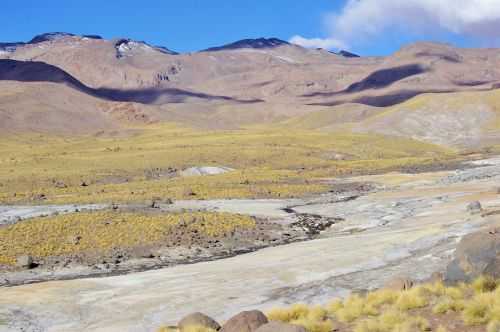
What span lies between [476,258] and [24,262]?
953 inches

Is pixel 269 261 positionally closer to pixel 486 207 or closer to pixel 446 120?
pixel 486 207

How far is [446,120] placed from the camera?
163625 millimetres

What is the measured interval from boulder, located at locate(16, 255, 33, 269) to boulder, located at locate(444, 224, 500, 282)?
75.3 feet

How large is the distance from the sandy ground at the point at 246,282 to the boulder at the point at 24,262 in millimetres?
5807

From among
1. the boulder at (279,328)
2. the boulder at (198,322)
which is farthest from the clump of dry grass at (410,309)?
the boulder at (198,322)

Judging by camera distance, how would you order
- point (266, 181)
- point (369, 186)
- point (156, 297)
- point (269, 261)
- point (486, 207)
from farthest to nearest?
point (266, 181), point (369, 186), point (486, 207), point (269, 261), point (156, 297)

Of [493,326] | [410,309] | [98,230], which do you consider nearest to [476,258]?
[410,309]

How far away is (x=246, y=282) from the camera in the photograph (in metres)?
28.2

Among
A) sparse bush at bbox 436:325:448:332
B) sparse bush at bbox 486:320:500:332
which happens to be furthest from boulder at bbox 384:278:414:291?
sparse bush at bbox 486:320:500:332

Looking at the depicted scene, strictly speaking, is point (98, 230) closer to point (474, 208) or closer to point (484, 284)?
point (474, 208)

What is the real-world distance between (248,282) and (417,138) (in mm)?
135094

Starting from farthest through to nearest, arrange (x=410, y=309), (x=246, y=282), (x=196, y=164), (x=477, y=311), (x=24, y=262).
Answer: (x=196, y=164), (x=24, y=262), (x=246, y=282), (x=410, y=309), (x=477, y=311)

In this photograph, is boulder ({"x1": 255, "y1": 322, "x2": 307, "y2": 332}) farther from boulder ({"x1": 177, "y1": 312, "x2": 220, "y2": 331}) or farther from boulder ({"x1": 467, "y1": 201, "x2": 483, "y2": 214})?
boulder ({"x1": 467, "y1": 201, "x2": 483, "y2": 214})

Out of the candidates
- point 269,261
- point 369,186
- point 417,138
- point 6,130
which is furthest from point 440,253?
point 6,130
